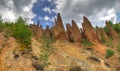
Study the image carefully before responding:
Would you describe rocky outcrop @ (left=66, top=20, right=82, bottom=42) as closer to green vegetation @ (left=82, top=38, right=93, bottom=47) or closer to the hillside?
the hillside

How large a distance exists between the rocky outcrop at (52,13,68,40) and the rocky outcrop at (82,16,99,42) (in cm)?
633

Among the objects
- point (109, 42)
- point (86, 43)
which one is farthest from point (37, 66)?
point (109, 42)

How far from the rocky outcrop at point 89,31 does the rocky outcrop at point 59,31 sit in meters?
6.33

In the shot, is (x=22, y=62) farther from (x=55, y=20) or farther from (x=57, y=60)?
(x=55, y=20)

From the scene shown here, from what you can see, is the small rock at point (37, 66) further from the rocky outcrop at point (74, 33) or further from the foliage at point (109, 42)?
the foliage at point (109, 42)

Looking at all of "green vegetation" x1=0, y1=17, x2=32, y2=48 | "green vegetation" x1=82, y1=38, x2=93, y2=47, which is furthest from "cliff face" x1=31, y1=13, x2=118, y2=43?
"green vegetation" x1=0, y1=17, x2=32, y2=48

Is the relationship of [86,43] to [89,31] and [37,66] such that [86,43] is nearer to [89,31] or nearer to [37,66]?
[89,31]

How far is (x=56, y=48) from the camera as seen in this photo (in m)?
46.4

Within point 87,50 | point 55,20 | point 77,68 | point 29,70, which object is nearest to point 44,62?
point 29,70

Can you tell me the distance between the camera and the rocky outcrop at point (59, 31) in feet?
174

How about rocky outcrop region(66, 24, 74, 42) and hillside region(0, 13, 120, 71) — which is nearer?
hillside region(0, 13, 120, 71)

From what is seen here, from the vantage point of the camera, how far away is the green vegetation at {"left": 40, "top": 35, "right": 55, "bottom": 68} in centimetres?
3712

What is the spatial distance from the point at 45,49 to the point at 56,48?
4.46 metres

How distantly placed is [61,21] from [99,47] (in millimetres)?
10938
